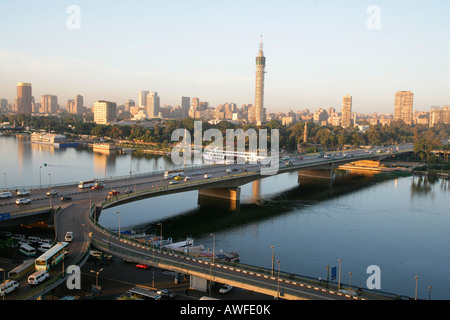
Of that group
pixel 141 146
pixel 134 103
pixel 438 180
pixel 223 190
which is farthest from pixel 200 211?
pixel 134 103

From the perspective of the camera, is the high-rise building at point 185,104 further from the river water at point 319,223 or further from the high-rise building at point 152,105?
the river water at point 319,223

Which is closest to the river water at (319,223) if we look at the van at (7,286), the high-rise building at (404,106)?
the van at (7,286)

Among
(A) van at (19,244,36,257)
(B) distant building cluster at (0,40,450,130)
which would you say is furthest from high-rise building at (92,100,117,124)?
(A) van at (19,244,36,257)

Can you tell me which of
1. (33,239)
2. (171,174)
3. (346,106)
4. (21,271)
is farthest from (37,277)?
(346,106)

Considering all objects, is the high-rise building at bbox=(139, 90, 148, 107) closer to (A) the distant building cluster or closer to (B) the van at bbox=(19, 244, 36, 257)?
(A) the distant building cluster

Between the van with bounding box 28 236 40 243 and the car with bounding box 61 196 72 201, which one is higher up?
the car with bounding box 61 196 72 201

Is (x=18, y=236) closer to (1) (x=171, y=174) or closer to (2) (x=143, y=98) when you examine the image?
(1) (x=171, y=174)
